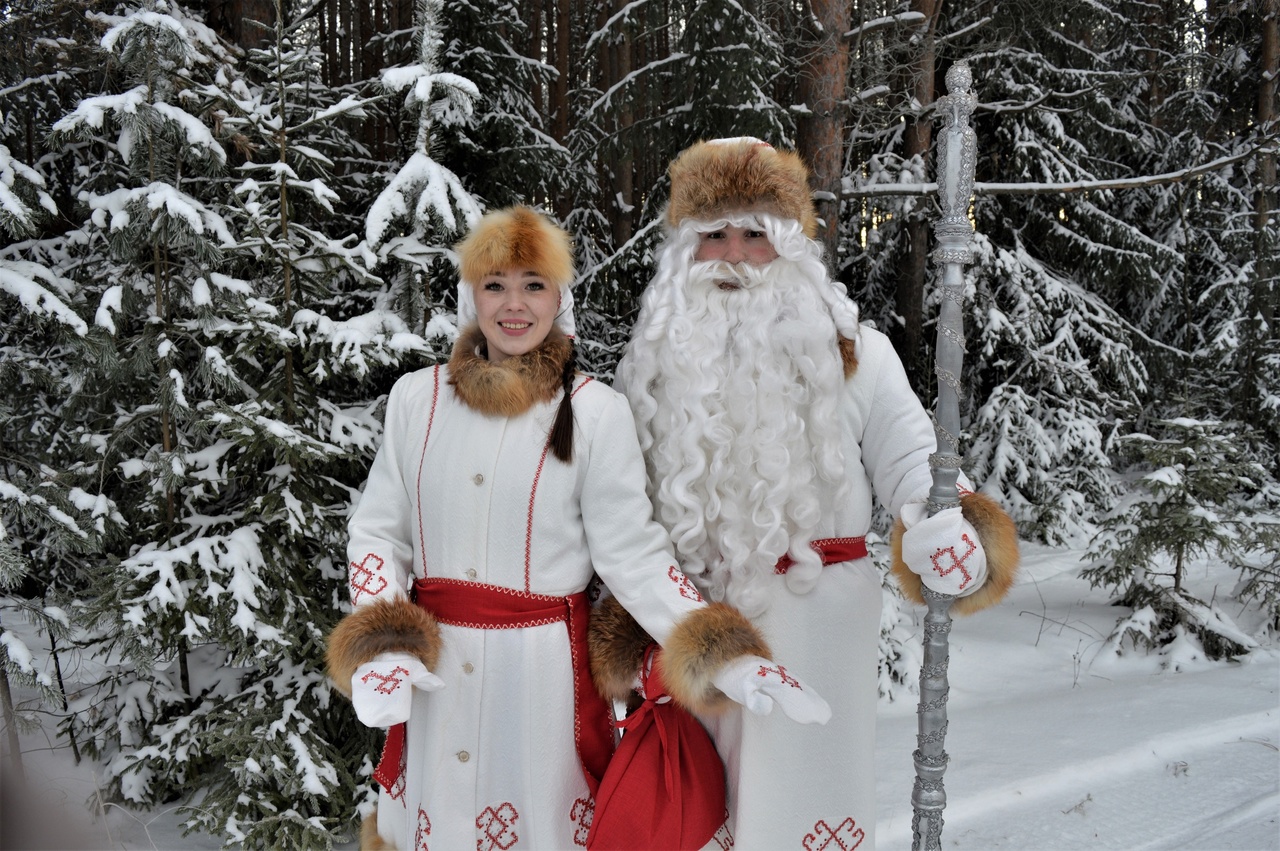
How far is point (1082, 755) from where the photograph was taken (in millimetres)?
4426

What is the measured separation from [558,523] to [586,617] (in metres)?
0.34

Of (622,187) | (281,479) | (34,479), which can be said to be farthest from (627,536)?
(622,187)

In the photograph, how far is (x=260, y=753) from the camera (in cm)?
346

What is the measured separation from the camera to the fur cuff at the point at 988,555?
7.94 ft

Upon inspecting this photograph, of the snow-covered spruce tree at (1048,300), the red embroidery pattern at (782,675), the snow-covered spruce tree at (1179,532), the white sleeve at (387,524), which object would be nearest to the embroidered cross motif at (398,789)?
the white sleeve at (387,524)

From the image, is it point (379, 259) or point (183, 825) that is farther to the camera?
point (379, 259)

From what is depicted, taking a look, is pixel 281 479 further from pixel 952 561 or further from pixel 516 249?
pixel 952 561

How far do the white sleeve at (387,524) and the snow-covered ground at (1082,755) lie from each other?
1545mm

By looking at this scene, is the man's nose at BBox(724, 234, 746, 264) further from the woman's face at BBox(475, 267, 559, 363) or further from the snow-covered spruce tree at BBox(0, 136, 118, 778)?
the snow-covered spruce tree at BBox(0, 136, 118, 778)

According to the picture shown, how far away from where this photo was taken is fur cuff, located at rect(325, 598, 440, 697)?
7.54 ft

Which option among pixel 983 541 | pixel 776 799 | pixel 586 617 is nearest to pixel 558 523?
pixel 586 617

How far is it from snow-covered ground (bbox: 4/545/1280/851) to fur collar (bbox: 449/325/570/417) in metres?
2.10

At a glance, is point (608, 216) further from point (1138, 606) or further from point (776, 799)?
point (776, 799)

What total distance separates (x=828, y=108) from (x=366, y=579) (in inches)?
157
